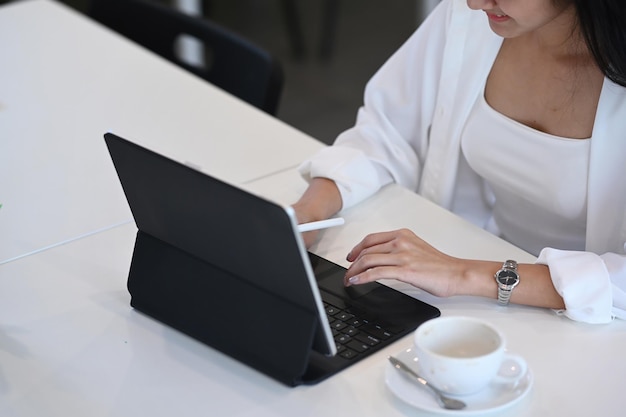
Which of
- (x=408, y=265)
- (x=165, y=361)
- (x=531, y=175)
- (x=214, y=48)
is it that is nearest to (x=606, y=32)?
(x=531, y=175)

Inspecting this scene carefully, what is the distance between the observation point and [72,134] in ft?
5.83

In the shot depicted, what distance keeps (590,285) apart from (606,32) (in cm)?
35

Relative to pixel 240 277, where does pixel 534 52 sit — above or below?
above

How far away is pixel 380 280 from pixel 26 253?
503 millimetres

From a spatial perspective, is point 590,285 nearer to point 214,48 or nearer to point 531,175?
point 531,175

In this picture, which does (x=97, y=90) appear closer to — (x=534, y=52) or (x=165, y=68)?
(x=165, y=68)

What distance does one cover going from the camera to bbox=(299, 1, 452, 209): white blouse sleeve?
5.16 feet

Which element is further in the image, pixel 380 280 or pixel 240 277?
pixel 380 280

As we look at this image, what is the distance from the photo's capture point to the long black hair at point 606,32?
1299mm

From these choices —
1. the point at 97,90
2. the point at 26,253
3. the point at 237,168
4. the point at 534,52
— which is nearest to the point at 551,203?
the point at 534,52

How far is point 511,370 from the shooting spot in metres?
1.08

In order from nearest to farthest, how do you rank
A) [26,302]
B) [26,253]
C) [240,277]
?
[240,277], [26,302], [26,253]

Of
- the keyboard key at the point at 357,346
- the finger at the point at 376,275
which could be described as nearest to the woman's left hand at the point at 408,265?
the finger at the point at 376,275

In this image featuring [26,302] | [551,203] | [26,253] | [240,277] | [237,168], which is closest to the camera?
[240,277]
